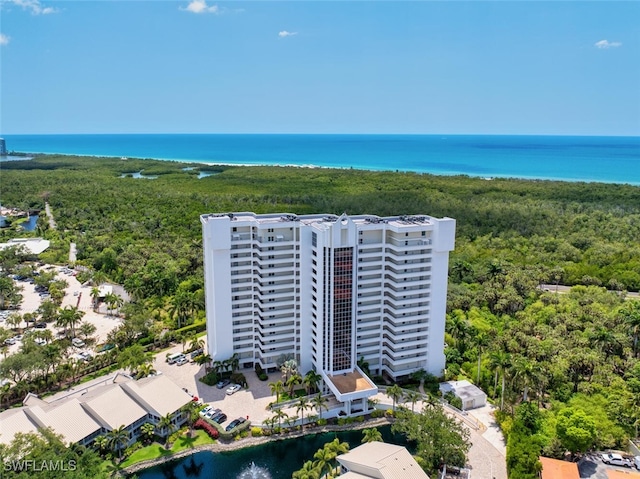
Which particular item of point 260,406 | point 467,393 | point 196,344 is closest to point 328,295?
point 260,406

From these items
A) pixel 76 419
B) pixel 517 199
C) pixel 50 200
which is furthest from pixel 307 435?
pixel 50 200

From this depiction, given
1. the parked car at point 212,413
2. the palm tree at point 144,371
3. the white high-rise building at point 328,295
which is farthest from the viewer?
the palm tree at point 144,371

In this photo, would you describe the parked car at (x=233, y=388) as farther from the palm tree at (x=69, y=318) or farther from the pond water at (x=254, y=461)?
the palm tree at (x=69, y=318)

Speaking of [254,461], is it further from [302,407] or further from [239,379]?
[239,379]

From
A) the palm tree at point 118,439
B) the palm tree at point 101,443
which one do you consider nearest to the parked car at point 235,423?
the palm tree at point 118,439

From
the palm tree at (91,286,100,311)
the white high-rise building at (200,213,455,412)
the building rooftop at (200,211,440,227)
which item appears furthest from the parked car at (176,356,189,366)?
the palm tree at (91,286,100,311)

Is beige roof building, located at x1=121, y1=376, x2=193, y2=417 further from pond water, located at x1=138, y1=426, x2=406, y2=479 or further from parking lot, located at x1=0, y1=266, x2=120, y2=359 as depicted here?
parking lot, located at x1=0, y1=266, x2=120, y2=359

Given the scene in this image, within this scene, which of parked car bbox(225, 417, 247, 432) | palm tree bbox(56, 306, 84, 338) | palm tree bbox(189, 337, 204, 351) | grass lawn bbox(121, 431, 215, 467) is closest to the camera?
grass lawn bbox(121, 431, 215, 467)
